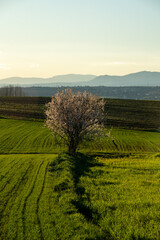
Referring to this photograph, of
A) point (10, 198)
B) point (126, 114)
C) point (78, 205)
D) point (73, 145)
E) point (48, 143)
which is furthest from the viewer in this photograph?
point (126, 114)

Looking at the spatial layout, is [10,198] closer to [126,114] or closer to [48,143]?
[48,143]

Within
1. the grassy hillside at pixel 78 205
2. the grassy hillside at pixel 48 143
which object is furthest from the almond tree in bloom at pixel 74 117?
the grassy hillside at pixel 78 205

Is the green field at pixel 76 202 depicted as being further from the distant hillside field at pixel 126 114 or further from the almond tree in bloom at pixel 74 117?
the distant hillside field at pixel 126 114

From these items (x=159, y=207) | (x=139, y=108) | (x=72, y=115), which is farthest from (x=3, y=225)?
(x=139, y=108)

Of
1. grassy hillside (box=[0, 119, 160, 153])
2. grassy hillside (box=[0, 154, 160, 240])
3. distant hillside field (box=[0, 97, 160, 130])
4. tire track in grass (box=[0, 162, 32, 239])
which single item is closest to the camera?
grassy hillside (box=[0, 154, 160, 240])

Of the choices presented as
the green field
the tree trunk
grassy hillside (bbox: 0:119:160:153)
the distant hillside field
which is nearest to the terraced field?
the green field

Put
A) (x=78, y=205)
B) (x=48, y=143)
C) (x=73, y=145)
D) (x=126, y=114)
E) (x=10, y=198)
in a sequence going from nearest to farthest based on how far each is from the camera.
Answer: (x=78, y=205) → (x=10, y=198) → (x=73, y=145) → (x=48, y=143) → (x=126, y=114)

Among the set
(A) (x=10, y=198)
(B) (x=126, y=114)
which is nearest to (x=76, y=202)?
(A) (x=10, y=198)

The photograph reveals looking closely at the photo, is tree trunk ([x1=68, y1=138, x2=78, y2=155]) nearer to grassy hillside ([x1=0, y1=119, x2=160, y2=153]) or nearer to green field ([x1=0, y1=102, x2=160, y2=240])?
green field ([x1=0, y1=102, x2=160, y2=240])

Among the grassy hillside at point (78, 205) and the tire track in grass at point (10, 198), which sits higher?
the grassy hillside at point (78, 205)

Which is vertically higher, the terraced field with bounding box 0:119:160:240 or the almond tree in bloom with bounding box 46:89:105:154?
the almond tree in bloom with bounding box 46:89:105:154

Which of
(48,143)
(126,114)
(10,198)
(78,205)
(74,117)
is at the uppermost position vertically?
(74,117)

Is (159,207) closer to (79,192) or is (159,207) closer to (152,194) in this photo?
(152,194)

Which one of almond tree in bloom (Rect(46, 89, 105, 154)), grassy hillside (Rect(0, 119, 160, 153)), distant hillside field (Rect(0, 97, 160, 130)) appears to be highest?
almond tree in bloom (Rect(46, 89, 105, 154))
